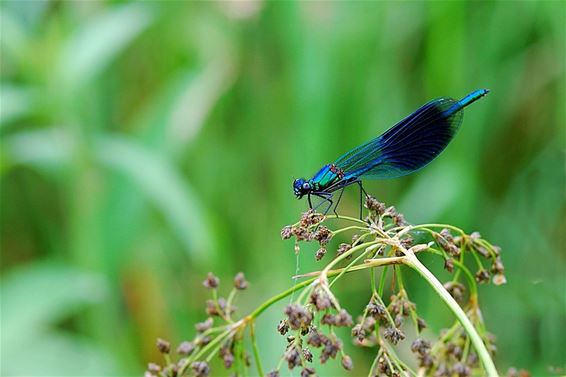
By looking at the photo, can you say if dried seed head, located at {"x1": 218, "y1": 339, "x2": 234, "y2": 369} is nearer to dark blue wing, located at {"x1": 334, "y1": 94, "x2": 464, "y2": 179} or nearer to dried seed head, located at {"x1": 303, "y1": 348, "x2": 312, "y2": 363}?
dried seed head, located at {"x1": 303, "y1": 348, "x2": 312, "y2": 363}

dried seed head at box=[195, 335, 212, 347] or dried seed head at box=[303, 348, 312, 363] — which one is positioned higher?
dried seed head at box=[195, 335, 212, 347]

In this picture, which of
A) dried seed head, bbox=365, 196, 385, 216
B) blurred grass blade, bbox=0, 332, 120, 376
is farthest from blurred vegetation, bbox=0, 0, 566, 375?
dried seed head, bbox=365, 196, 385, 216

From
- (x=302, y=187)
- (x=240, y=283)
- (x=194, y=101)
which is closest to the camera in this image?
(x=240, y=283)

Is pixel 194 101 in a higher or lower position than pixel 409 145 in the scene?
higher

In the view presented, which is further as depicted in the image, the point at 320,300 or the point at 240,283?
the point at 240,283

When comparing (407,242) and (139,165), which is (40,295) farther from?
(407,242)

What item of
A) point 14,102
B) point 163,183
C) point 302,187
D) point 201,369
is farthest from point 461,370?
point 14,102
